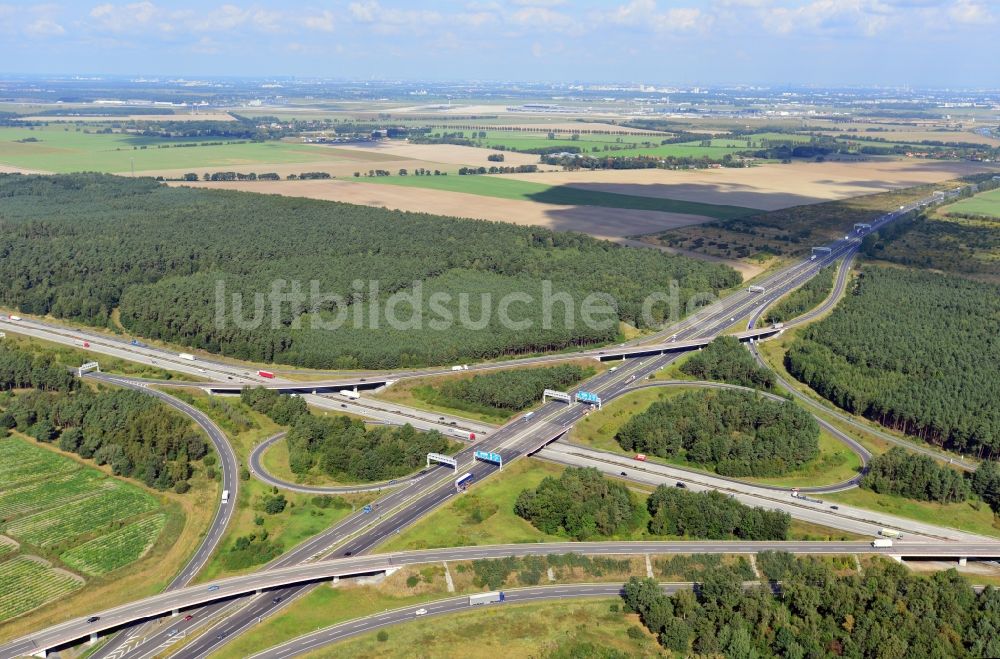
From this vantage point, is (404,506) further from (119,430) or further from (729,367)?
(729,367)

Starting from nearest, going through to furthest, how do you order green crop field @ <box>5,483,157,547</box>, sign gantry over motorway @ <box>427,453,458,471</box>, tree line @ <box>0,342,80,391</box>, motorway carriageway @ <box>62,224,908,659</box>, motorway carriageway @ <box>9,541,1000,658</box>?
motorway carriageway @ <box>62,224,908,659</box> → motorway carriageway @ <box>9,541,1000,658</box> → green crop field @ <box>5,483,157,547</box> → sign gantry over motorway @ <box>427,453,458,471</box> → tree line @ <box>0,342,80,391</box>

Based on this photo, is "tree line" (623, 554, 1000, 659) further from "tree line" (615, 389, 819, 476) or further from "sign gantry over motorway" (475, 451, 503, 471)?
"sign gantry over motorway" (475, 451, 503, 471)

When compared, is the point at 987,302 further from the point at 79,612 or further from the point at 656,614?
the point at 79,612

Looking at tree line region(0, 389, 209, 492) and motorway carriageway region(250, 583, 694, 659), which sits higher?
tree line region(0, 389, 209, 492)

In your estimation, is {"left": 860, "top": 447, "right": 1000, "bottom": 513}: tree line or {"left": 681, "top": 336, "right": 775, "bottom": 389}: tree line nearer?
{"left": 860, "top": 447, "right": 1000, "bottom": 513}: tree line

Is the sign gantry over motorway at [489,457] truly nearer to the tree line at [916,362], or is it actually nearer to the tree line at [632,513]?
the tree line at [632,513]

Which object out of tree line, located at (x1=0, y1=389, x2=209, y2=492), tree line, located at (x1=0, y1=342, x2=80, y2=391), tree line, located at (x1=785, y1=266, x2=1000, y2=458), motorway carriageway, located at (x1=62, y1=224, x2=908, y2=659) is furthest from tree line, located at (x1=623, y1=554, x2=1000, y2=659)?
tree line, located at (x1=0, y1=342, x2=80, y2=391)

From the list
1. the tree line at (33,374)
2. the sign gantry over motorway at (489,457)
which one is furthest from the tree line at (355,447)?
the tree line at (33,374)

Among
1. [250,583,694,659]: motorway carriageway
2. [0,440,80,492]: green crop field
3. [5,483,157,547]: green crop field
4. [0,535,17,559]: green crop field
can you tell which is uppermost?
[0,440,80,492]: green crop field
